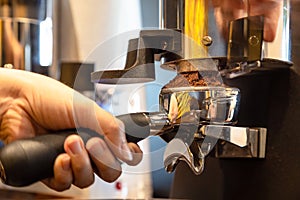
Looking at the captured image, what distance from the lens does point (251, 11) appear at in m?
0.41

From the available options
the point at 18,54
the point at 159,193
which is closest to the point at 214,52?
the point at 159,193

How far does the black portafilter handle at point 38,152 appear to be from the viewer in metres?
0.36

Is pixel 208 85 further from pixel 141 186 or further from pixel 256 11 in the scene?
pixel 141 186

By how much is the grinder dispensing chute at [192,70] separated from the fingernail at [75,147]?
0.05m

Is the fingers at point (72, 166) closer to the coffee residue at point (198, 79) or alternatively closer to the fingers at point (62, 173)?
the fingers at point (62, 173)

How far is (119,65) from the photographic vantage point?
46 centimetres

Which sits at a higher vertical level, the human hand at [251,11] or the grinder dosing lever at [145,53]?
the human hand at [251,11]

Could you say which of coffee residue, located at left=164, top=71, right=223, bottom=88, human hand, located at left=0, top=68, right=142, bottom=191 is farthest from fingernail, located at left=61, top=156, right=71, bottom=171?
coffee residue, located at left=164, top=71, right=223, bottom=88

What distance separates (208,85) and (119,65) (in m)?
0.10

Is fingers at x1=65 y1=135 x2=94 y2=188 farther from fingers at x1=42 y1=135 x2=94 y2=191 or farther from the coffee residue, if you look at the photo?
the coffee residue

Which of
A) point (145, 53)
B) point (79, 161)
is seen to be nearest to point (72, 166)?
point (79, 161)

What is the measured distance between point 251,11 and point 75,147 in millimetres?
196

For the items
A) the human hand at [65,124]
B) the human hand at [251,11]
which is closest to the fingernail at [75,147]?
the human hand at [65,124]

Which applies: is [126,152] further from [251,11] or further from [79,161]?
[251,11]
